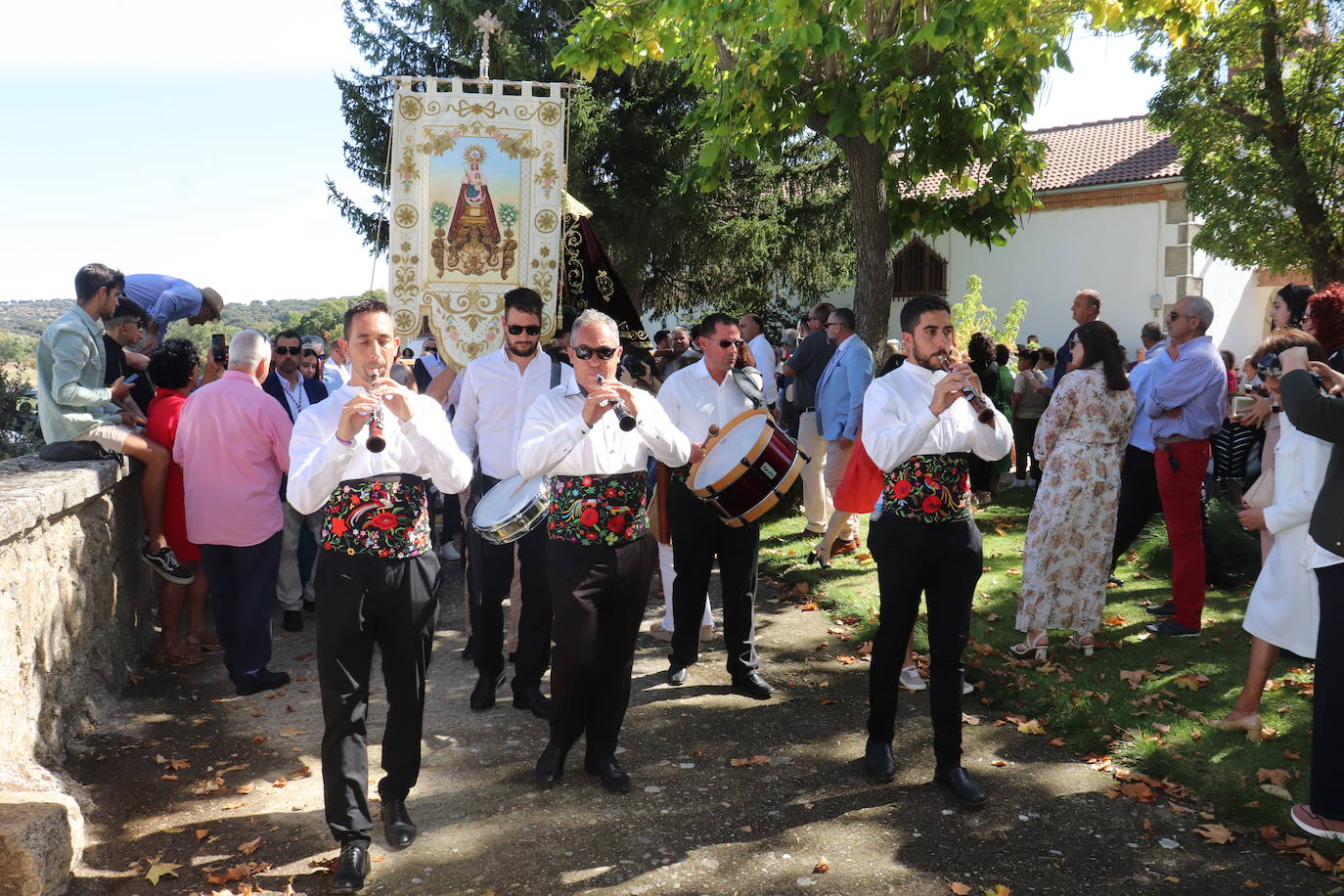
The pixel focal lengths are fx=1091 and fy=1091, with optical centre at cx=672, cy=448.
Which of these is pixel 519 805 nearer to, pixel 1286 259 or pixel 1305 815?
pixel 1305 815

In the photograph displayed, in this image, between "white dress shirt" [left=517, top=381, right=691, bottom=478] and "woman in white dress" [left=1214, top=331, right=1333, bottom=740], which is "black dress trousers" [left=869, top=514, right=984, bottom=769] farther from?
"woman in white dress" [left=1214, top=331, right=1333, bottom=740]

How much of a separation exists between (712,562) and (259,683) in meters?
2.61

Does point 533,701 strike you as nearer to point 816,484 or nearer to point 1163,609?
point 1163,609

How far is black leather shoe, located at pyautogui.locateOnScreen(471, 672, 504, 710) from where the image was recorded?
19.0 feet

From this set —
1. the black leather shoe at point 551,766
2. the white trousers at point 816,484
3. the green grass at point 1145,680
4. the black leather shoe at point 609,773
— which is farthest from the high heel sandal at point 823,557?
the black leather shoe at point 551,766

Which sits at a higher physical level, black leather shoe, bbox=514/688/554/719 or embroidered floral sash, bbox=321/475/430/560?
embroidered floral sash, bbox=321/475/430/560

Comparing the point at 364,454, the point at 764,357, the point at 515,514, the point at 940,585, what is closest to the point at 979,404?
the point at 940,585

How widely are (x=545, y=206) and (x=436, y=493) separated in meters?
2.27

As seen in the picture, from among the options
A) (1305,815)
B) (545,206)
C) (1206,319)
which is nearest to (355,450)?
(1305,815)

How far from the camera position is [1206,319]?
7051mm

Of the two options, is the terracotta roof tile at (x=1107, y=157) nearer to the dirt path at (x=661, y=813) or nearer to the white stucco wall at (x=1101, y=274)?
the white stucco wall at (x=1101, y=274)

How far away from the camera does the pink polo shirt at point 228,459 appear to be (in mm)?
6121

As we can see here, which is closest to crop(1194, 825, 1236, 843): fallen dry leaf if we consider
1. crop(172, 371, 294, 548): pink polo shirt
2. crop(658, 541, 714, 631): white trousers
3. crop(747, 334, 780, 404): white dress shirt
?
crop(658, 541, 714, 631): white trousers

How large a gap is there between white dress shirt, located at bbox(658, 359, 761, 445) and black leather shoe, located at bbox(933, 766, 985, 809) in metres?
2.24
